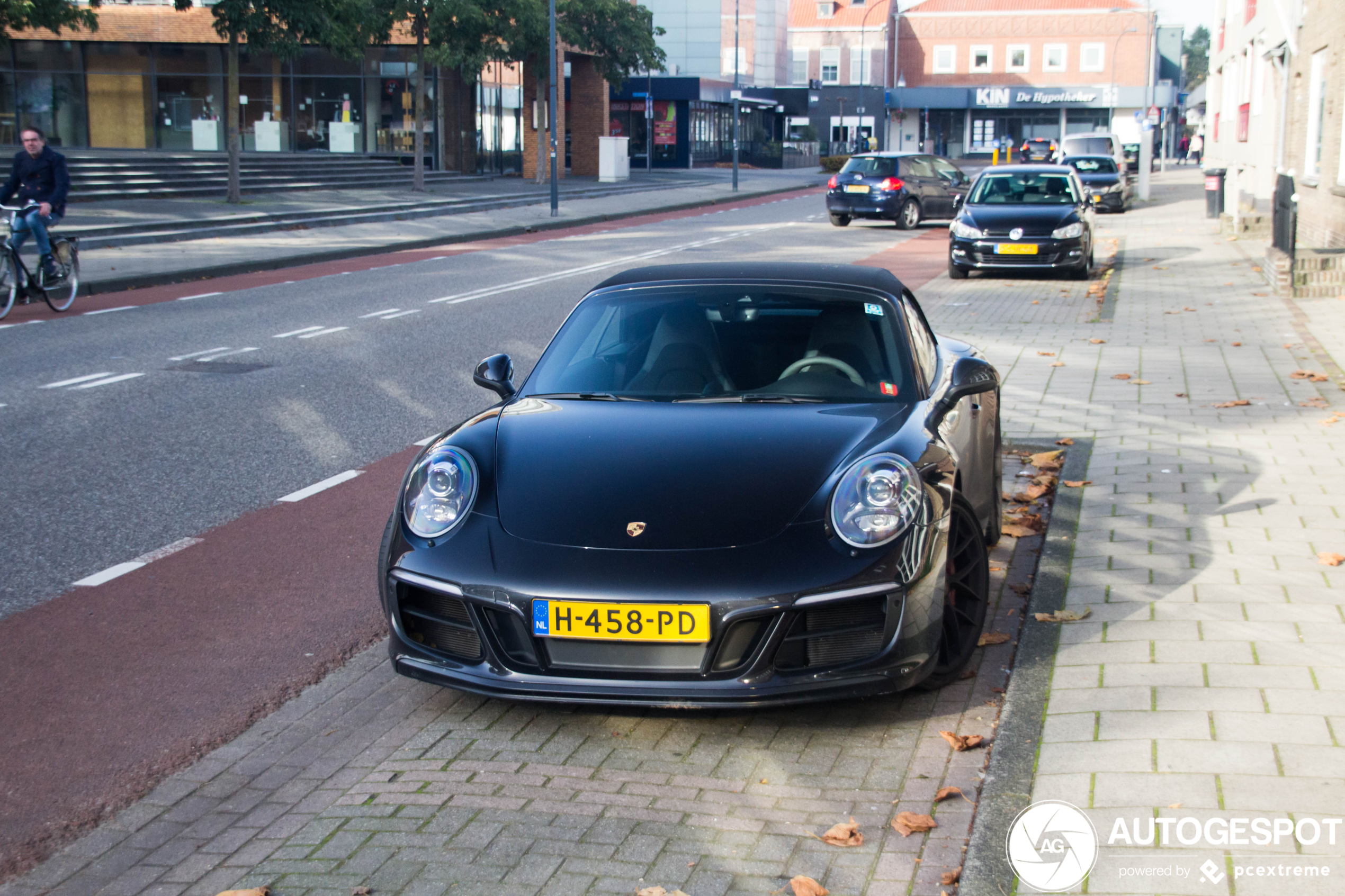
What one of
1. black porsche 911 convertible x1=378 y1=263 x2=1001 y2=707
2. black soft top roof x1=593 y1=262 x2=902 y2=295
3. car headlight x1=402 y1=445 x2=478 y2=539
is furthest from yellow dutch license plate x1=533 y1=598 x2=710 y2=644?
black soft top roof x1=593 y1=262 x2=902 y2=295

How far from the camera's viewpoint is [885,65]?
92.1 m

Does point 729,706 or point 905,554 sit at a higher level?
point 905,554

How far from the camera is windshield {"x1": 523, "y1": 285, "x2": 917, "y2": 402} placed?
15.7 feet

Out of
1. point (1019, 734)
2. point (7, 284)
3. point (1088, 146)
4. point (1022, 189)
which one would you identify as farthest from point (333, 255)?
point (1088, 146)

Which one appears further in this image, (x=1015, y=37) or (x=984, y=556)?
(x=1015, y=37)

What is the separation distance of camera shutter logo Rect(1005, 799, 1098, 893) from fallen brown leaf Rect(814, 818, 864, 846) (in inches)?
14.0

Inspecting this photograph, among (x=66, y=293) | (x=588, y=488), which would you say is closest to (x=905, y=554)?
(x=588, y=488)

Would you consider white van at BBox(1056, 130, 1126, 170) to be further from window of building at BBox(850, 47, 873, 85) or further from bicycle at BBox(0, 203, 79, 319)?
window of building at BBox(850, 47, 873, 85)

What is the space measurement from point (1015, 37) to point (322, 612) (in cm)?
9340

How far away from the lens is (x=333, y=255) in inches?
845

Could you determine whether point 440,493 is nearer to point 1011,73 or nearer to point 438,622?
point 438,622

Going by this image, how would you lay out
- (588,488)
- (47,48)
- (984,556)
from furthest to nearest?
(47,48) → (984,556) → (588,488)

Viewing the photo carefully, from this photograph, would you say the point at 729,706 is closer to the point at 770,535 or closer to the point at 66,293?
the point at 770,535

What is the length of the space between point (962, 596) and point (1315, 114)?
66.1ft
